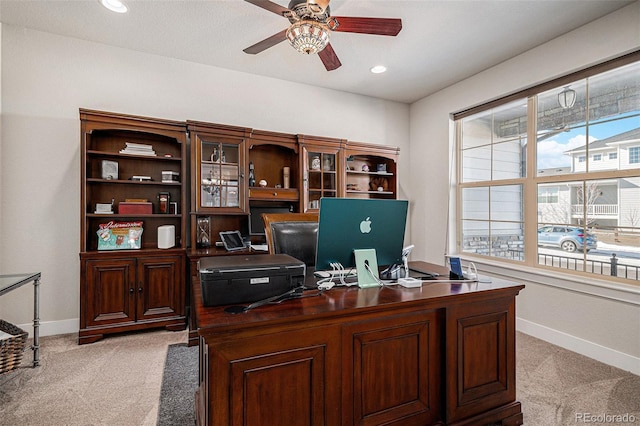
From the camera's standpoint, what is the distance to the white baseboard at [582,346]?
7.99 ft

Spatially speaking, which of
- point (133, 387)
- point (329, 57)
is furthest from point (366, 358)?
point (329, 57)

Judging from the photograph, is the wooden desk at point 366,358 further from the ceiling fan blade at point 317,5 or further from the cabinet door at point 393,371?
the ceiling fan blade at point 317,5

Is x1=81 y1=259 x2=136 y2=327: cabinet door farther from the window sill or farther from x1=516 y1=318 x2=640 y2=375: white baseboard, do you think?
x1=516 y1=318 x2=640 y2=375: white baseboard

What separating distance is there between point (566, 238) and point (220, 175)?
139 inches

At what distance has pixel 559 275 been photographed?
2.94 m

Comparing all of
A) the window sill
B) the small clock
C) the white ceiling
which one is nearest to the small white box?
the small clock

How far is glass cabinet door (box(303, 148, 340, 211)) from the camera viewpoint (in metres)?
3.85

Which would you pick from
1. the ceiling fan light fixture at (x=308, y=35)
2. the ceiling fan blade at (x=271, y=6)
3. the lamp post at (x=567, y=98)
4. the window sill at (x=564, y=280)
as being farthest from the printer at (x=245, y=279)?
the lamp post at (x=567, y=98)

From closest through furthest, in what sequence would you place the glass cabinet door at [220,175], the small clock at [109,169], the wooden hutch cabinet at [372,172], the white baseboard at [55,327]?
the white baseboard at [55,327], the small clock at [109,169], the glass cabinet door at [220,175], the wooden hutch cabinet at [372,172]

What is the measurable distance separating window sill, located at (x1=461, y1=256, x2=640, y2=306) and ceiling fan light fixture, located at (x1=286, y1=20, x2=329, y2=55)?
9.64 feet

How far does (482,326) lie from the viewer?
1665mm

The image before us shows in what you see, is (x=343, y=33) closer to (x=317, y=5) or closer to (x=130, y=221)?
(x=317, y=5)

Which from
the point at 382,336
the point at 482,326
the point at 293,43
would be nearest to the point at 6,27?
the point at 293,43

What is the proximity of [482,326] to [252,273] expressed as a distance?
1.24 meters
